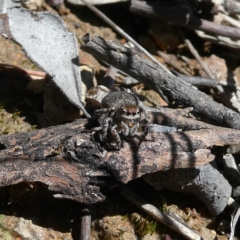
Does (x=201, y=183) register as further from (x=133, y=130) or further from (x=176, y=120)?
(x=133, y=130)

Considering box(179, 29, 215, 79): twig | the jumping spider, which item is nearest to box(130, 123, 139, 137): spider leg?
the jumping spider

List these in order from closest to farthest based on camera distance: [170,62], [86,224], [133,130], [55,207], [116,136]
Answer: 1. [116,136]
2. [133,130]
3. [86,224]
4. [55,207]
5. [170,62]

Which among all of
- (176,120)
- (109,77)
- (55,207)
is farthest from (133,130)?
(109,77)

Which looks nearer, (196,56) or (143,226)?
(143,226)

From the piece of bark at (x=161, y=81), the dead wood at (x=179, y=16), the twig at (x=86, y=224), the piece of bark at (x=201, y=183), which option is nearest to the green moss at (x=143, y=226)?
the piece of bark at (x=201, y=183)

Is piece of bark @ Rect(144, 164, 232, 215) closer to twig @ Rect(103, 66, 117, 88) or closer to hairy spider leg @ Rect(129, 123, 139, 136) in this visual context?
hairy spider leg @ Rect(129, 123, 139, 136)

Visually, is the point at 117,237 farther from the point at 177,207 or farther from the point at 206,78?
the point at 206,78
